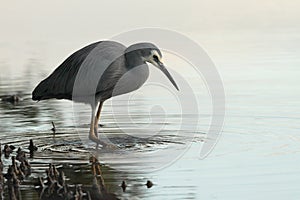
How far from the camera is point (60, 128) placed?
11.8 metres

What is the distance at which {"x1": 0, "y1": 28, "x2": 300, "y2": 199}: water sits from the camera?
8320mm

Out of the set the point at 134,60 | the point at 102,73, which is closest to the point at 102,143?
the point at 102,73

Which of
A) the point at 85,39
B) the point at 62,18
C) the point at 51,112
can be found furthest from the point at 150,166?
the point at 62,18

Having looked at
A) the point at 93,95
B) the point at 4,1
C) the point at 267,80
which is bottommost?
the point at 4,1

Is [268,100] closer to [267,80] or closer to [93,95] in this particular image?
[267,80]

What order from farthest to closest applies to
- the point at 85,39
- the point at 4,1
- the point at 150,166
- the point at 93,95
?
the point at 4,1 → the point at 85,39 → the point at 93,95 → the point at 150,166

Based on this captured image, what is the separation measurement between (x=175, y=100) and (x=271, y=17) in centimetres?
1240

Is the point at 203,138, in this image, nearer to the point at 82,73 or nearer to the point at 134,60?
the point at 134,60

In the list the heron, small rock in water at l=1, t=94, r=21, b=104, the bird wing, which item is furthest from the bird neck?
small rock in water at l=1, t=94, r=21, b=104

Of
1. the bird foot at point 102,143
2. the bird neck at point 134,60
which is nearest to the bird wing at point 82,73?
the bird neck at point 134,60

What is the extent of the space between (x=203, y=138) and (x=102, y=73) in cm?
139

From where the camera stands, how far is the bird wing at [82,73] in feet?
36.6

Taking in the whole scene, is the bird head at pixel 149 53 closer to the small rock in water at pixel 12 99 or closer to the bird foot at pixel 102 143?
the bird foot at pixel 102 143

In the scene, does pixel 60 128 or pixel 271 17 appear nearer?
pixel 60 128
